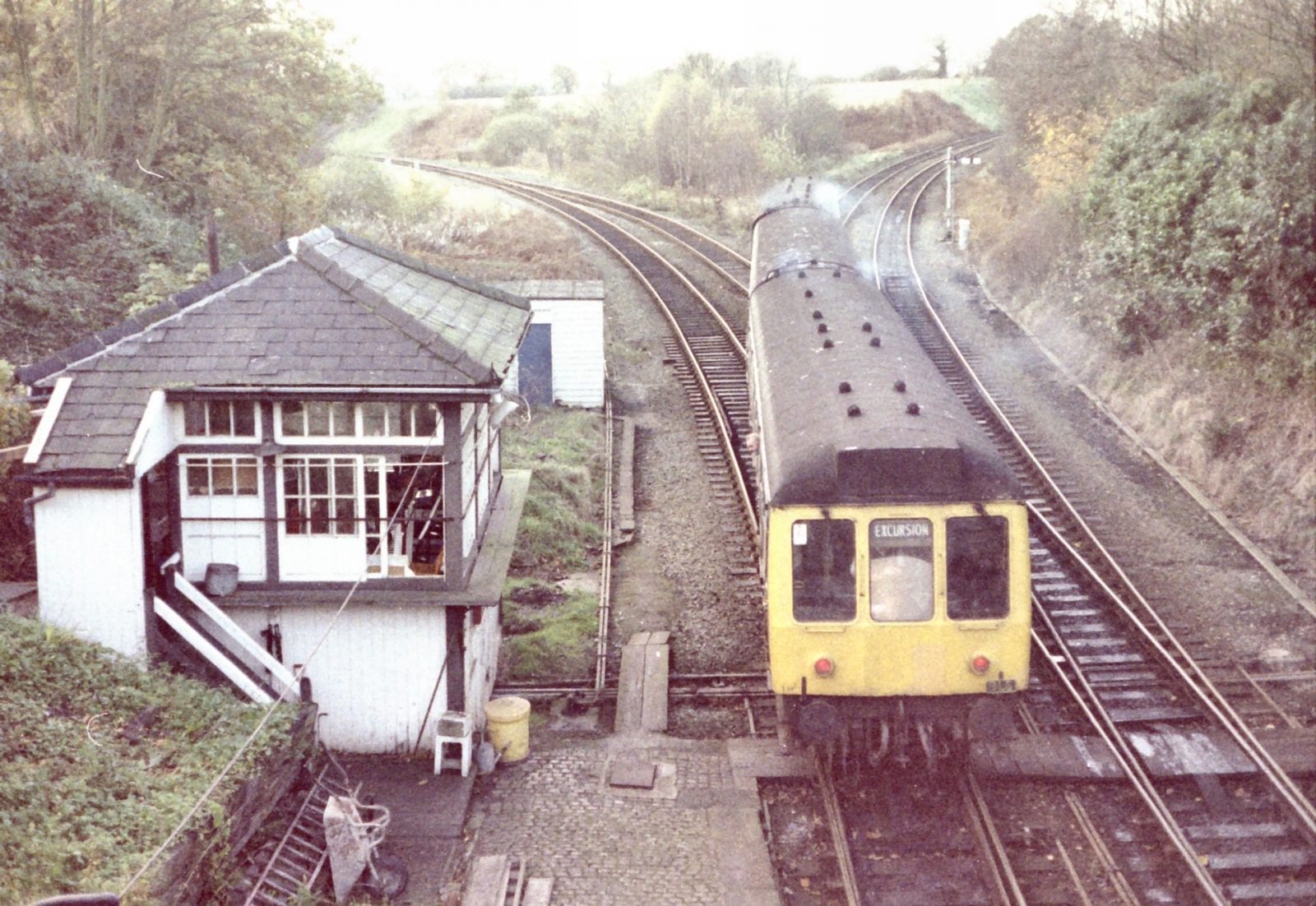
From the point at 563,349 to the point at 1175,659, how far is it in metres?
10.7

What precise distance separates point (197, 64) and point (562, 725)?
49.4 ft

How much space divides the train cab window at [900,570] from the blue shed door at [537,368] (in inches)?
431

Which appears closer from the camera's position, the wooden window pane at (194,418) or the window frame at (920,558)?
the window frame at (920,558)

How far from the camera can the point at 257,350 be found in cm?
947


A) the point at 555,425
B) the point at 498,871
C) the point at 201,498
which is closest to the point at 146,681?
the point at 201,498

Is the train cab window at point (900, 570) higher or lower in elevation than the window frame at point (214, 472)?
lower

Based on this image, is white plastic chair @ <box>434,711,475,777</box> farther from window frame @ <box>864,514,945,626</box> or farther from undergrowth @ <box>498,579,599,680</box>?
window frame @ <box>864,514,945,626</box>

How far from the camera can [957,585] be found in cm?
861

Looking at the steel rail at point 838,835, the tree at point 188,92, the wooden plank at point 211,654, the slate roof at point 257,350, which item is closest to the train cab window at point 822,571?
the steel rail at point 838,835

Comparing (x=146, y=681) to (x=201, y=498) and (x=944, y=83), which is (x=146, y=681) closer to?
(x=201, y=498)

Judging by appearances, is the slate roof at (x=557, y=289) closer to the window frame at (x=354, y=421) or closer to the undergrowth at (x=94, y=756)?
the window frame at (x=354, y=421)

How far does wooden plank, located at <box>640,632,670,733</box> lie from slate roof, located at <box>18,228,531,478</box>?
3336 mm

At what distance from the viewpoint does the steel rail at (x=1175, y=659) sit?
352 inches

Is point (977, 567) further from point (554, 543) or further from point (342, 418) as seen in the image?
point (554, 543)
